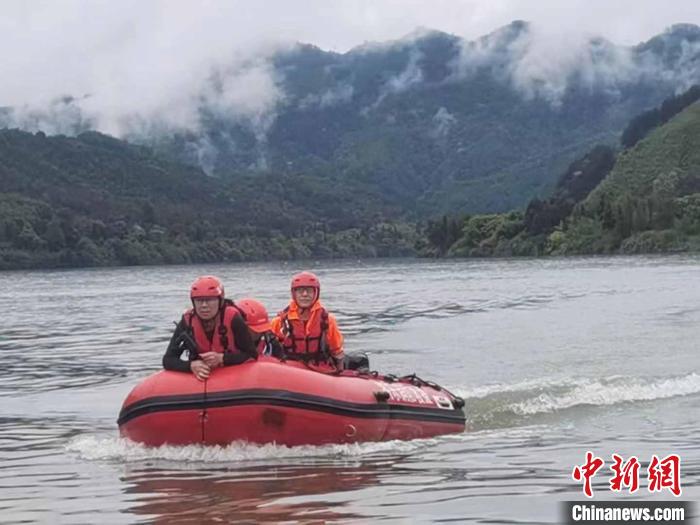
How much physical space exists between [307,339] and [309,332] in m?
0.10

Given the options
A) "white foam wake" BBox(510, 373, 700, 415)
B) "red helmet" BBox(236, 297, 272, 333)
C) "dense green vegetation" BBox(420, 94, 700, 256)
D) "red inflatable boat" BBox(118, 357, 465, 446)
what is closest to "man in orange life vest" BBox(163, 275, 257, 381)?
"red inflatable boat" BBox(118, 357, 465, 446)

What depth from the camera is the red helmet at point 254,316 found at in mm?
15922

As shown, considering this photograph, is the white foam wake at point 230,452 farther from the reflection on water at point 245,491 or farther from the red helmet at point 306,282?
the red helmet at point 306,282

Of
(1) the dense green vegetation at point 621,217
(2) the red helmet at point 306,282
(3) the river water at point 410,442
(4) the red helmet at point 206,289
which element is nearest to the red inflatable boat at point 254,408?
(3) the river water at point 410,442

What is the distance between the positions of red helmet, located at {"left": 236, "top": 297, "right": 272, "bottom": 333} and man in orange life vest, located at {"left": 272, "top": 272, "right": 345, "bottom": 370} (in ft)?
0.91

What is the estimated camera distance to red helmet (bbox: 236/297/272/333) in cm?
1592

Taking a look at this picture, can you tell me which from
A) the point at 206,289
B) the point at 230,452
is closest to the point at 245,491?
the point at 230,452

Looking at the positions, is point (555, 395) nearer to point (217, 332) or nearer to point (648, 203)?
point (217, 332)

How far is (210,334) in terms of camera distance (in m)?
14.6

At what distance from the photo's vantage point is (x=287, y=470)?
13344mm

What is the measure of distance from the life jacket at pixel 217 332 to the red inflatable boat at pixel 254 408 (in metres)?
0.47

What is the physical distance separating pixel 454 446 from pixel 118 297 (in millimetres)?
53517

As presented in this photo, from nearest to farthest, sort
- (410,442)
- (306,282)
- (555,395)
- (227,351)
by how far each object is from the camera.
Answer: (227,351), (410,442), (306,282), (555,395)

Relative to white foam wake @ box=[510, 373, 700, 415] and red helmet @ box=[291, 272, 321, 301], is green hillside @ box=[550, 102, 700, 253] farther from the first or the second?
red helmet @ box=[291, 272, 321, 301]
